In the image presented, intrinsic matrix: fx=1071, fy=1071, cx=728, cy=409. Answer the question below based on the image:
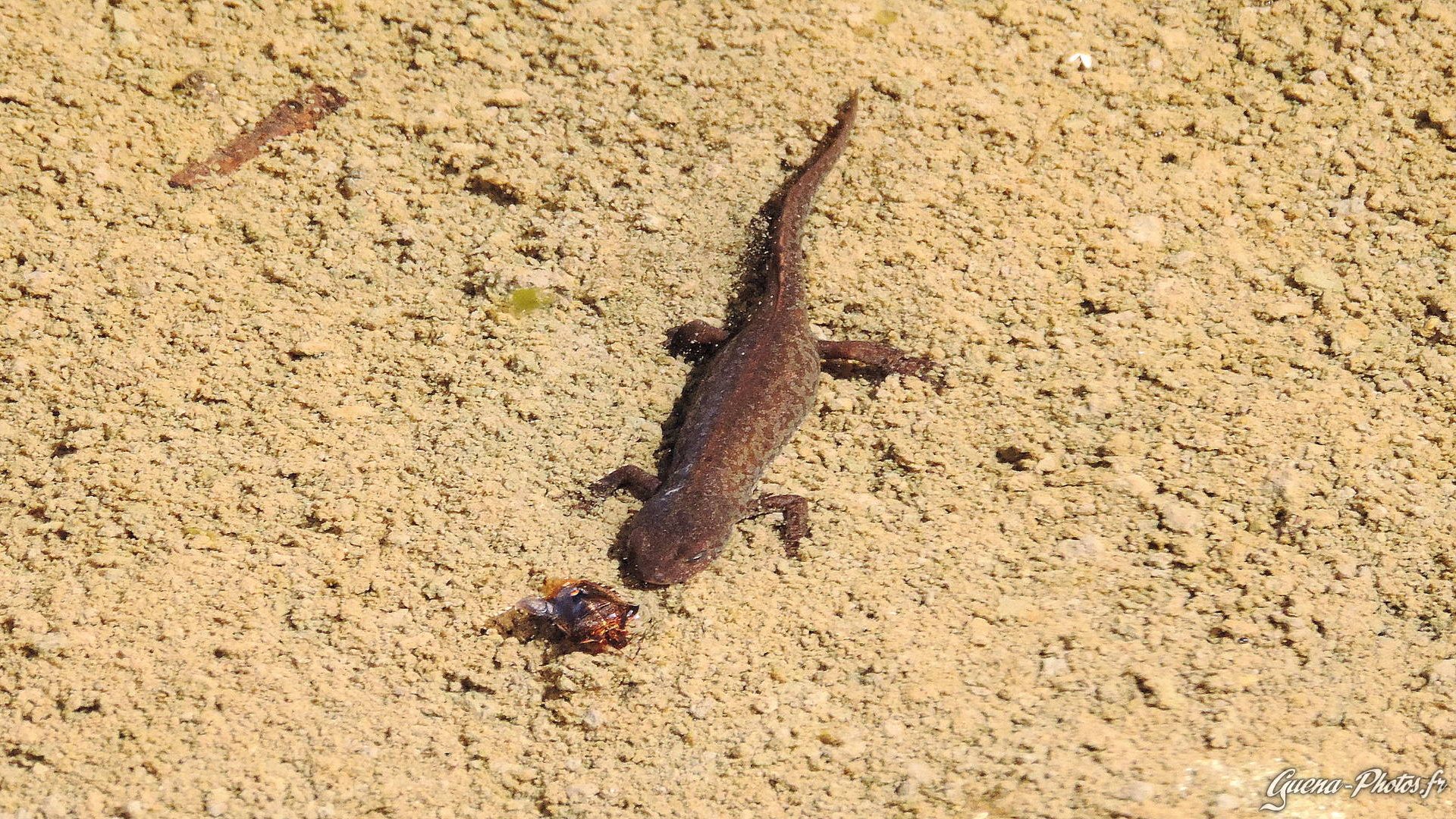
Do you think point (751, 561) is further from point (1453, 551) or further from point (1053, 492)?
point (1453, 551)

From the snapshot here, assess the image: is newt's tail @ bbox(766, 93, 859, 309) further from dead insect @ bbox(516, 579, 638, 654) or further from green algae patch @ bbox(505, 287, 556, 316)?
dead insect @ bbox(516, 579, 638, 654)

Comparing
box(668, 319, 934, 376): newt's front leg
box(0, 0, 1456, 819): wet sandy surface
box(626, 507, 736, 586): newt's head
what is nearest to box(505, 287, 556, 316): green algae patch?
box(0, 0, 1456, 819): wet sandy surface

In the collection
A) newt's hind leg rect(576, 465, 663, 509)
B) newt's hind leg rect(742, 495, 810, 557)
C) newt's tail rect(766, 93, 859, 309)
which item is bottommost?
newt's hind leg rect(576, 465, 663, 509)

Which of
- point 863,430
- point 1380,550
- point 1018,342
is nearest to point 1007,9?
point 1018,342

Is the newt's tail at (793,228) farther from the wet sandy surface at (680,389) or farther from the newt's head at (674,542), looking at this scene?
the newt's head at (674,542)

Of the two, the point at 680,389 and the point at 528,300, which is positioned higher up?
the point at 528,300

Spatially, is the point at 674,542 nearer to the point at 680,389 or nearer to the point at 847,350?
the point at 680,389

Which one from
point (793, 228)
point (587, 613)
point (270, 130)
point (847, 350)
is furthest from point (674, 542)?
point (270, 130)
